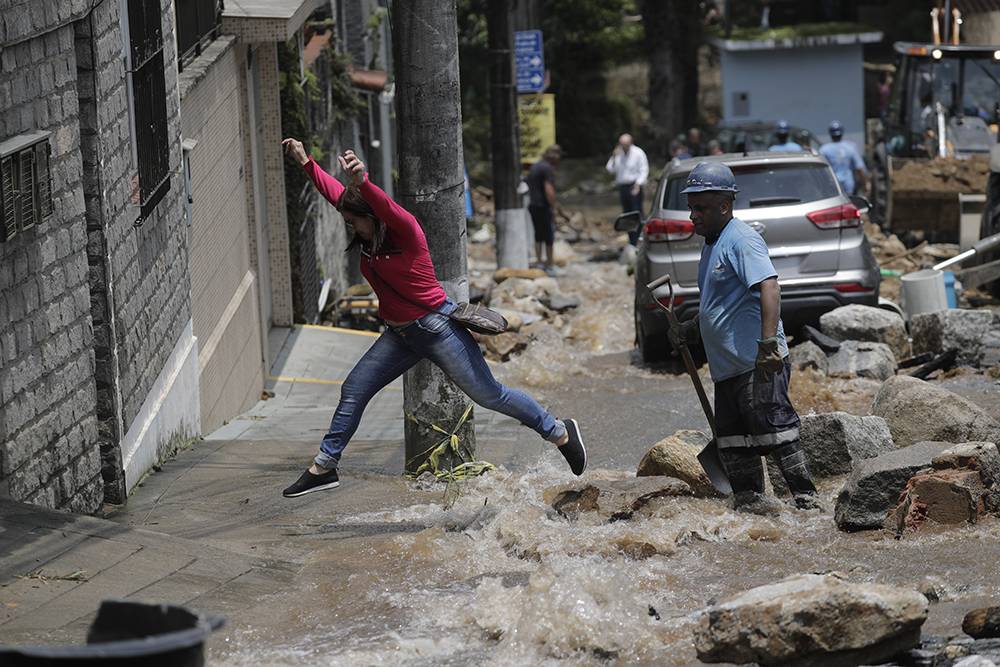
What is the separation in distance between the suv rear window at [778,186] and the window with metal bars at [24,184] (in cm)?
708

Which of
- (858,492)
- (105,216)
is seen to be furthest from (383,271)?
(858,492)

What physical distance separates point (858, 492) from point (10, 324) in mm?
3695

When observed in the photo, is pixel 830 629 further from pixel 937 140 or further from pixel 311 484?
pixel 937 140

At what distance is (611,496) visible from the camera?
24.4 ft

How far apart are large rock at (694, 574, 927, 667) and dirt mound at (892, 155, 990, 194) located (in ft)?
49.6

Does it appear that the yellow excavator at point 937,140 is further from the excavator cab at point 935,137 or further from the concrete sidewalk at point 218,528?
the concrete sidewalk at point 218,528

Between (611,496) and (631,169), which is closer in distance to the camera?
(611,496)

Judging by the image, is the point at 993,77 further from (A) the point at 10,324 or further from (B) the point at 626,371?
(A) the point at 10,324

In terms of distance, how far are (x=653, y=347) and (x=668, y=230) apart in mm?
1109

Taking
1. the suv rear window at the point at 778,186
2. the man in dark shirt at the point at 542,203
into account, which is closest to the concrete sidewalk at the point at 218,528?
the suv rear window at the point at 778,186

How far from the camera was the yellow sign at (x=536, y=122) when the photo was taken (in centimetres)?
2416

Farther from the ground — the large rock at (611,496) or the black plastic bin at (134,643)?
the black plastic bin at (134,643)

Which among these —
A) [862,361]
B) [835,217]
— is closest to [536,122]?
[835,217]

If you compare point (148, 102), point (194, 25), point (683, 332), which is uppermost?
point (194, 25)
